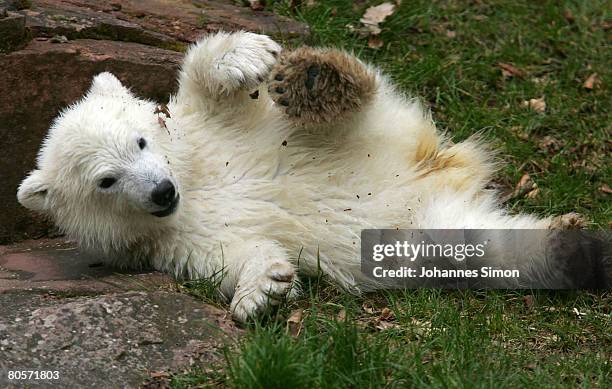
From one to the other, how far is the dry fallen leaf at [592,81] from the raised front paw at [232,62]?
300 centimetres

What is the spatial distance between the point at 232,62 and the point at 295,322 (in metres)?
1.47

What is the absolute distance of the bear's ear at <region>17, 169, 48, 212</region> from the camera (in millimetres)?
4742

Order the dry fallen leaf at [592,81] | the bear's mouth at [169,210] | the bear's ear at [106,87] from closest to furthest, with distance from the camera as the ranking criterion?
1. the bear's mouth at [169,210]
2. the bear's ear at [106,87]
3. the dry fallen leaf at [592,81]

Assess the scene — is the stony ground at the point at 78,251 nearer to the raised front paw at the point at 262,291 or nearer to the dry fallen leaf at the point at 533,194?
the raised front paw at the point at 262,291

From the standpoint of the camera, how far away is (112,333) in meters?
4.09

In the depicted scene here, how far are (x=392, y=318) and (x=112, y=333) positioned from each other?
1.45 m

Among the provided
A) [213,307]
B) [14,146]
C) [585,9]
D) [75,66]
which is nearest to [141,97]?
[75,66]

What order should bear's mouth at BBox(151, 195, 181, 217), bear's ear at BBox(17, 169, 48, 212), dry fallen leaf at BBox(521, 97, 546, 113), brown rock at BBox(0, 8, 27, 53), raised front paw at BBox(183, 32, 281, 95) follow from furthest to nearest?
1. dry fallen leaf at BBox(521, 97, 546, 113)
2. brown rock at BBox(0, 8, 27, 53)
3. raised front paw at BBox(183, 32, 281, 95)
4. bear's ear at BBox(17, 169, 48, 212)
5. bear's mouth at BBox(151, 195, 181, 217)

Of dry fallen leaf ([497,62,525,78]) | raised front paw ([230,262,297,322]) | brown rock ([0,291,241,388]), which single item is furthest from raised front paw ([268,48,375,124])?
dry fallen leaf ([497,62,525,78])

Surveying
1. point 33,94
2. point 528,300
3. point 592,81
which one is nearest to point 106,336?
point 33,94

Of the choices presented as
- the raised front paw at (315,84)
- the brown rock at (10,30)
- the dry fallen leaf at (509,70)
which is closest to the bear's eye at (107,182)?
Answer: the raised front paw at (315,84)

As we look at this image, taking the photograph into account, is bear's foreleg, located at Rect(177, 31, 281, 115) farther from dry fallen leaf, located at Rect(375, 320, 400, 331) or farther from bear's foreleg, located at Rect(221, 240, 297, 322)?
dry fallen leaf, located at Rect(375, 320, 400, 331)

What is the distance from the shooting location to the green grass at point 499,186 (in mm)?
3814

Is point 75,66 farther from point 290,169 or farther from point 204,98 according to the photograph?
point 290,169
